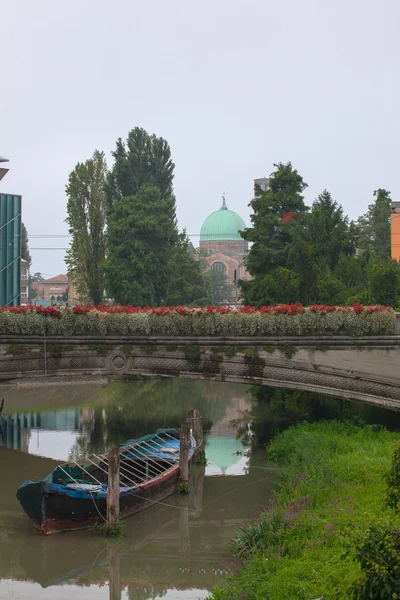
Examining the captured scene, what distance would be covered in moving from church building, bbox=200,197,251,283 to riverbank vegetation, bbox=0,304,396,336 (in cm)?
8585

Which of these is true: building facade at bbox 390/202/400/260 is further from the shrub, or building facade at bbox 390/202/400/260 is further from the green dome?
the green dome

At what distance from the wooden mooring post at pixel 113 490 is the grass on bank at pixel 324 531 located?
2.83 m

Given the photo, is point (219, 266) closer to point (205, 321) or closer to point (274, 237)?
point (274, 237)

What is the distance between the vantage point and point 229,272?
107000mm

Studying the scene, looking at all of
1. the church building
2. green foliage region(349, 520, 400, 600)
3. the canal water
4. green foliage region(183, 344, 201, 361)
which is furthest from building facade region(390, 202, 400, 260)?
the church building

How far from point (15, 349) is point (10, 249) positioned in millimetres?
22238

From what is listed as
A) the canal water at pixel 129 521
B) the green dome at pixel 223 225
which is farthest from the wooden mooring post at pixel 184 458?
the green dome at pixel 223 225

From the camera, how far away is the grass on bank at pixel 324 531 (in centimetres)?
705

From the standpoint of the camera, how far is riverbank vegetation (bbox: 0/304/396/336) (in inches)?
781

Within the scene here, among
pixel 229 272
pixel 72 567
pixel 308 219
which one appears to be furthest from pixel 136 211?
pixel 229 272

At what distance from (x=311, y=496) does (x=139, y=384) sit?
26934mm

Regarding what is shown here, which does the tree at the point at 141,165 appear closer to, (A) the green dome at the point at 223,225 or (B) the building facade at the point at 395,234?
(B) the building facade at the point at 395,234

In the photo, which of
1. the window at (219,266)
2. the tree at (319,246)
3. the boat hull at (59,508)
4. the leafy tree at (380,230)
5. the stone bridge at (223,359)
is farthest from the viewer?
the window at (219,266)

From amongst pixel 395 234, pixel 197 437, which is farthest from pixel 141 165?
pixel 197 437
